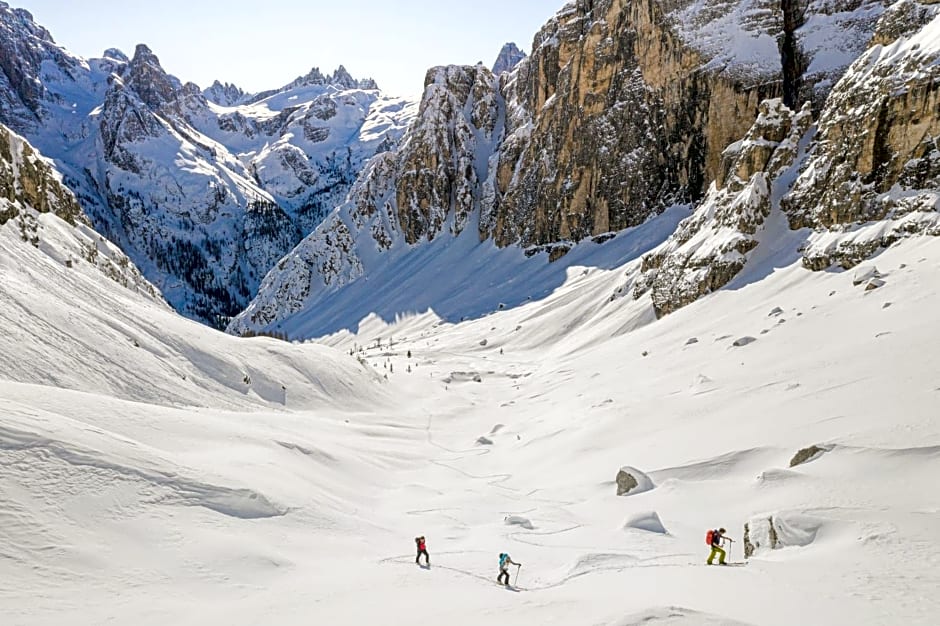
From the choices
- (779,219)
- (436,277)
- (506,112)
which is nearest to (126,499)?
(779,219)

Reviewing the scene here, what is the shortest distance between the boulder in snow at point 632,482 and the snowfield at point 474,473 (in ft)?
0.99

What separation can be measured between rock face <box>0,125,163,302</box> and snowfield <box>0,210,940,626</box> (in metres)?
1.59

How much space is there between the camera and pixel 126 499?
13.8m

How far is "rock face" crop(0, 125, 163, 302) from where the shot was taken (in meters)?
33.6

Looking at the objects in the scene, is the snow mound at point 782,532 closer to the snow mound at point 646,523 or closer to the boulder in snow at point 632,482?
the snow mound at point 646,523

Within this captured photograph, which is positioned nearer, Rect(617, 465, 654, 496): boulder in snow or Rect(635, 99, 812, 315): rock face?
Rect(617, 465, 654, 496): boulder in snow

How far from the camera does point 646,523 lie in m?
16.5

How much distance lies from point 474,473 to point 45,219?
34472 mm

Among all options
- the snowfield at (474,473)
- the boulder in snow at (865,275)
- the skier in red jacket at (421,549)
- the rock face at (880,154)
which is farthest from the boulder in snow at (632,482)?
the rock face at (880,154)

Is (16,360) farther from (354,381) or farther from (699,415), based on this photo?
(699,415)

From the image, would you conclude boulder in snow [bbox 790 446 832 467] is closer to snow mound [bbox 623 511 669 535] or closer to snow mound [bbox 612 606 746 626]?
snow mound [bbox 623 511 669 535]

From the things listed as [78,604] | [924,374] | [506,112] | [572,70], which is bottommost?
[78,604]

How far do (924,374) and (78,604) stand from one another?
2508 cm

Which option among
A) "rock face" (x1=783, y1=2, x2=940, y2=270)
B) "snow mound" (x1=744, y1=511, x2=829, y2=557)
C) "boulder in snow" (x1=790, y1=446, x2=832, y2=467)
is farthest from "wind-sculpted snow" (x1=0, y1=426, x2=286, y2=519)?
"rock face" (x1=783, y1=2, x2=940, y2=270)
